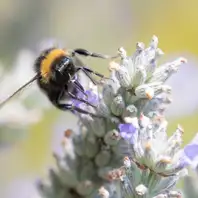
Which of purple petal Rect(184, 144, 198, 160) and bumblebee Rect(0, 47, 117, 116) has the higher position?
bumblebee Rect(0, 47, 117, 116)

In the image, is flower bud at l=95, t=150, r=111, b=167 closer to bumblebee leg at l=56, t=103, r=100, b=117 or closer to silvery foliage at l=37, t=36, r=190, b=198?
silvery foliage at l=37, t=36, r=190, b=198

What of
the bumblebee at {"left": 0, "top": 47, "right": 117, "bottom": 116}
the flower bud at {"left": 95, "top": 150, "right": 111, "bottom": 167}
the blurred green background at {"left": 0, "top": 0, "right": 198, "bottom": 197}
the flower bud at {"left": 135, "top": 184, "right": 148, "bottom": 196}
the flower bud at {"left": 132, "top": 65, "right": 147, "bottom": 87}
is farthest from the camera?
the blurred green background at {"left": 0, "top": 0, "right": 198, "bottom": 197}

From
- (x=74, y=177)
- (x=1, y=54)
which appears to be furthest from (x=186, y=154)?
(x=1, y=54)

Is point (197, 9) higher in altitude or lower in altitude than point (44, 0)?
lower

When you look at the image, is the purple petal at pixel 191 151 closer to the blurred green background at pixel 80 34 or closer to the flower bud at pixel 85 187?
the flower bud at pixel 85 187

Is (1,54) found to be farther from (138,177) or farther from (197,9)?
(197,9)

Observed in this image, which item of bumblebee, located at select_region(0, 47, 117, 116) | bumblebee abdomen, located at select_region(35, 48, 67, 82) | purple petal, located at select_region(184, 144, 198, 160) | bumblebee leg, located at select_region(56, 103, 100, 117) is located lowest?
purple petal, located at select_region(184, 144, 198, 160)

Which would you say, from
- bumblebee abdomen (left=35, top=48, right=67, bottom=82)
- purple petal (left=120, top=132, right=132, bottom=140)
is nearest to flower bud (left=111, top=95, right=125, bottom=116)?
purple petal (left=120, top=132, right=132, bottom=140)
